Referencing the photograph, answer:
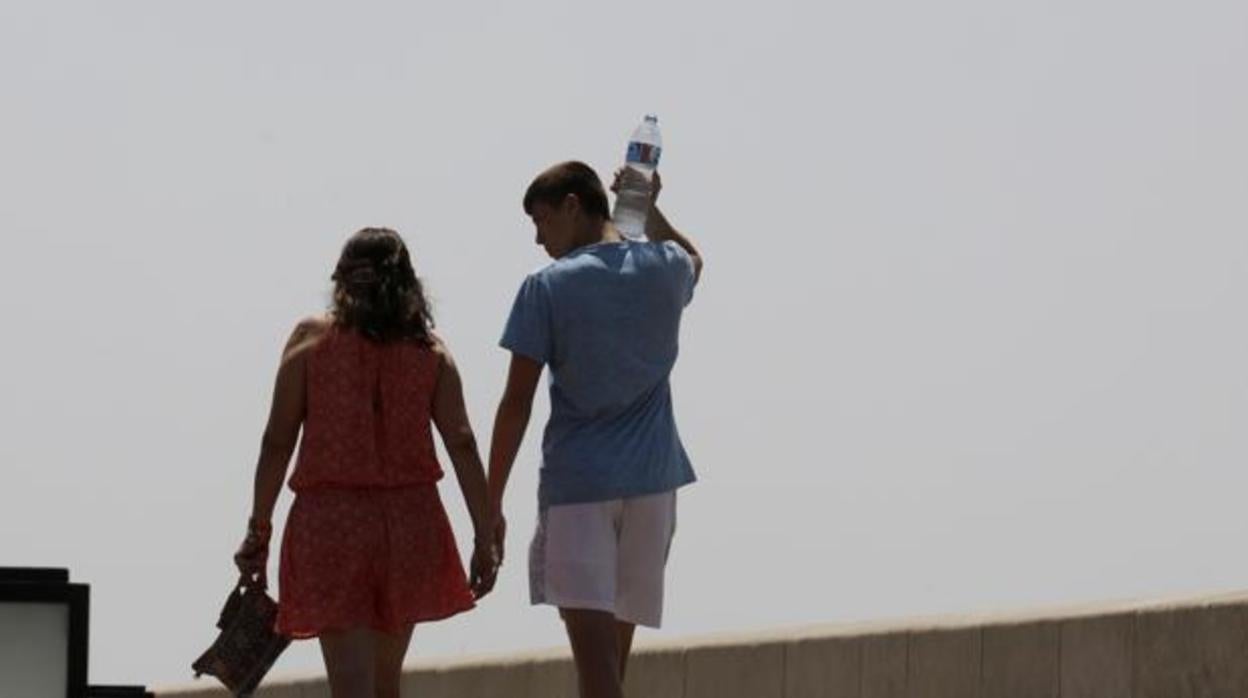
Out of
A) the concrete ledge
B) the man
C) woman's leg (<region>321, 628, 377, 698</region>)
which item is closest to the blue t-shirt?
the man

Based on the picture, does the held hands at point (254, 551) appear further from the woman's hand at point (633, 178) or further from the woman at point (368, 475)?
the woman's hand at point (633, 178)

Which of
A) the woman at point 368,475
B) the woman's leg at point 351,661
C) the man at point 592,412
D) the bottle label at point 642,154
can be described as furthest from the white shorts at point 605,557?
the bottle label at point 642,154

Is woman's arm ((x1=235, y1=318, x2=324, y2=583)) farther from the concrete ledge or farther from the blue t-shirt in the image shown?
the concrete ledge

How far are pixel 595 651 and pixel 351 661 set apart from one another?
0.76 m

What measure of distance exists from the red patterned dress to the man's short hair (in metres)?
0.64

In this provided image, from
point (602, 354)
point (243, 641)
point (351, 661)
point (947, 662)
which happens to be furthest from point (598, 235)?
point (947, 662)

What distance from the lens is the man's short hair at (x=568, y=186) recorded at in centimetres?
941

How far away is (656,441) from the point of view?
9.52 metres

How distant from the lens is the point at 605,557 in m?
9.35

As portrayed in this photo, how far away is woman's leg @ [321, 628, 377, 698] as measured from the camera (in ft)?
31.8

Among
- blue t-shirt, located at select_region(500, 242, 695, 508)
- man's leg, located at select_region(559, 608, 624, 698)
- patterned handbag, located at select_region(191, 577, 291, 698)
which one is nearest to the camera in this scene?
man's leg, located at select_region(559, 608, 624, 698)

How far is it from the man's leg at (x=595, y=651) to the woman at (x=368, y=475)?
0.52 m

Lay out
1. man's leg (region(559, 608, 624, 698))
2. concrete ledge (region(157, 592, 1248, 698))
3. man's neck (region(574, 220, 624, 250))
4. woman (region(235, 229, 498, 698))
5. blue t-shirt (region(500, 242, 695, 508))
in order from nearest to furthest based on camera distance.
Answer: man's leg (region(559, 608, 624, 698)) → blue t-shirt (region(500, 242, 695, 508)) → man's neck (region(574, 220, 624, 250)) → woman (region(235, 229, 498, 698)) → concrete ledge (region(157, 592, 1248, 698))

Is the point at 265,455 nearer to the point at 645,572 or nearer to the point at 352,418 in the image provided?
the point at 352,418
